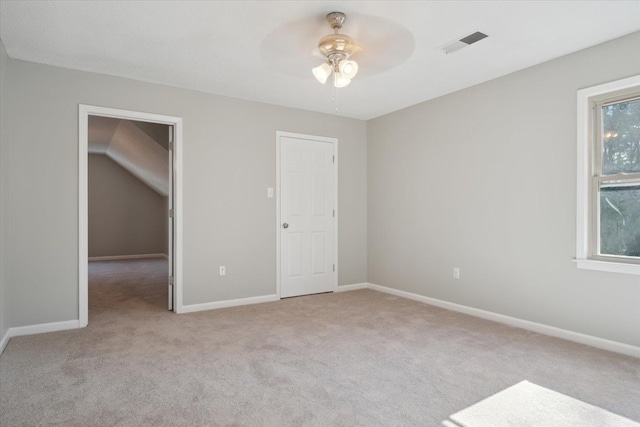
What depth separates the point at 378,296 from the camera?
503 centimetres

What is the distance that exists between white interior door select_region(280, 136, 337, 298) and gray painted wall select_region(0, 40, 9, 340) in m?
2.74

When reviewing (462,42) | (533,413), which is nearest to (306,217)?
(462,42)

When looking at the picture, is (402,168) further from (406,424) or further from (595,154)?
(406,424)

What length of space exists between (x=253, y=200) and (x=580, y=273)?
11.2ft

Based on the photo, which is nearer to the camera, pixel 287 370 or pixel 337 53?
pixel 287 370

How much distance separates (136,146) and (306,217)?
4.01 metres

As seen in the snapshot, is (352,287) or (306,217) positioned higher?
(306,217)

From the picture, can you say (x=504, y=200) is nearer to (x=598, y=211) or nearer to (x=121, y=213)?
(x=598, y=211)

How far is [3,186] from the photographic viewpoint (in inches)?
125

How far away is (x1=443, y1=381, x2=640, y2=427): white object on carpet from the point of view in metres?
2.01

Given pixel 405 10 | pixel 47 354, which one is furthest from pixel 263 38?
pixel 47 354

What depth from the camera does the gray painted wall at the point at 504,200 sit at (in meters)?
3.16

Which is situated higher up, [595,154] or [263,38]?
[263,38]

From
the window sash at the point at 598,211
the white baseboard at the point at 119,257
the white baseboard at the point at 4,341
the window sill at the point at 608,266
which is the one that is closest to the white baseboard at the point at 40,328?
the white baseboard at the point at 4,341
